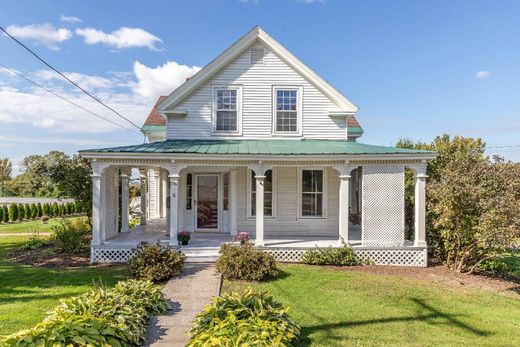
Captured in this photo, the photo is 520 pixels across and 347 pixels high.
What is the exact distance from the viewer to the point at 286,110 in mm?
13156

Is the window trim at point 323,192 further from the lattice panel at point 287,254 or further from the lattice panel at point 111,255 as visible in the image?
the lattice panel at point 111,255

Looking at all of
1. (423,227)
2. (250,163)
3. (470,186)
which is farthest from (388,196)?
(250,163)

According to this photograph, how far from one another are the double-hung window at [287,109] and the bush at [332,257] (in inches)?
196

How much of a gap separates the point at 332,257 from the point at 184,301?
17.2ft

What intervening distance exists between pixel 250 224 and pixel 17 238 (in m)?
12.1

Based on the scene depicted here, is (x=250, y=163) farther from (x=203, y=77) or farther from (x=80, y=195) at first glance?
(x=80, y=195)

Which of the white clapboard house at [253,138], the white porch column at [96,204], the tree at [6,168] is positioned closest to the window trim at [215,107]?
the white clapboard house at [253,138]

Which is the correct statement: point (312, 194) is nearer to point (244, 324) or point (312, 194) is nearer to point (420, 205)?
point (420, 205)

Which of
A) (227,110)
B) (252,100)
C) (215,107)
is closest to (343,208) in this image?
(252,100)

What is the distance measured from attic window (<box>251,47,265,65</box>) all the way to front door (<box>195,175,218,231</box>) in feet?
16.2

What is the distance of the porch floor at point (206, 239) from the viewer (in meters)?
11.0

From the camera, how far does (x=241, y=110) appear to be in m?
13.0

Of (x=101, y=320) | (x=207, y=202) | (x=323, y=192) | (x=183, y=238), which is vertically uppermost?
(x=323, y=192)

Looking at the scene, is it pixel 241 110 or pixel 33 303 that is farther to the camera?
pixel 241 110
